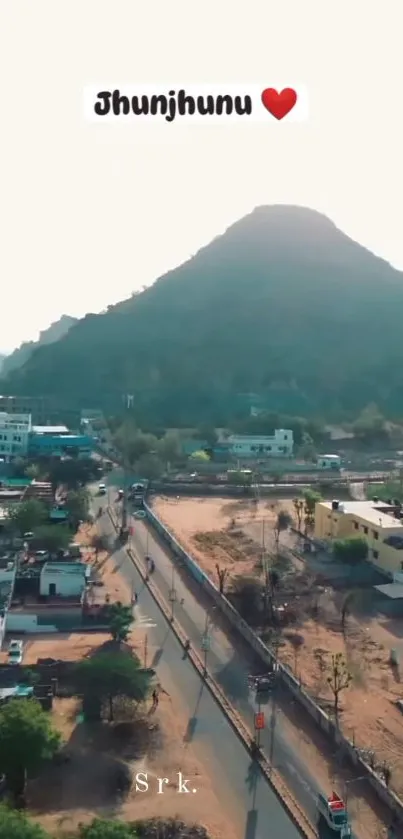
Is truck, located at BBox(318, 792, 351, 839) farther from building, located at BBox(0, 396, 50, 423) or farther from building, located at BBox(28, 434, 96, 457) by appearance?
building, located at BBox(0, 396, 50, 423)

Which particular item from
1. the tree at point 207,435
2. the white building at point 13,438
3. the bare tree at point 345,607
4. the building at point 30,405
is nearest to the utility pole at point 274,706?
the bare tree at point 345,607

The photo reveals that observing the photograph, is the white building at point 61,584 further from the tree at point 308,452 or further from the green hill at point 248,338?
the green hill at point 248,338

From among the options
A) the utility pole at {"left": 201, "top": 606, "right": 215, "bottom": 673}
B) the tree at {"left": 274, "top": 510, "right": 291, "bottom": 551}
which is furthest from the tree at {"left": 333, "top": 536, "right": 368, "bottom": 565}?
the utility pole at {"left": 201, "top": 606, "right": 215, "bottom": 673}

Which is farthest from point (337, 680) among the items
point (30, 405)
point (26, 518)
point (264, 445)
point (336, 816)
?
point (30, 405)

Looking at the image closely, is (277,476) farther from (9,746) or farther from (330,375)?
(330,375)

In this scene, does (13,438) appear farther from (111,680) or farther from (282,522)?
(111,680)

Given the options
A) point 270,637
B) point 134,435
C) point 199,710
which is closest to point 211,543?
point 270,637
